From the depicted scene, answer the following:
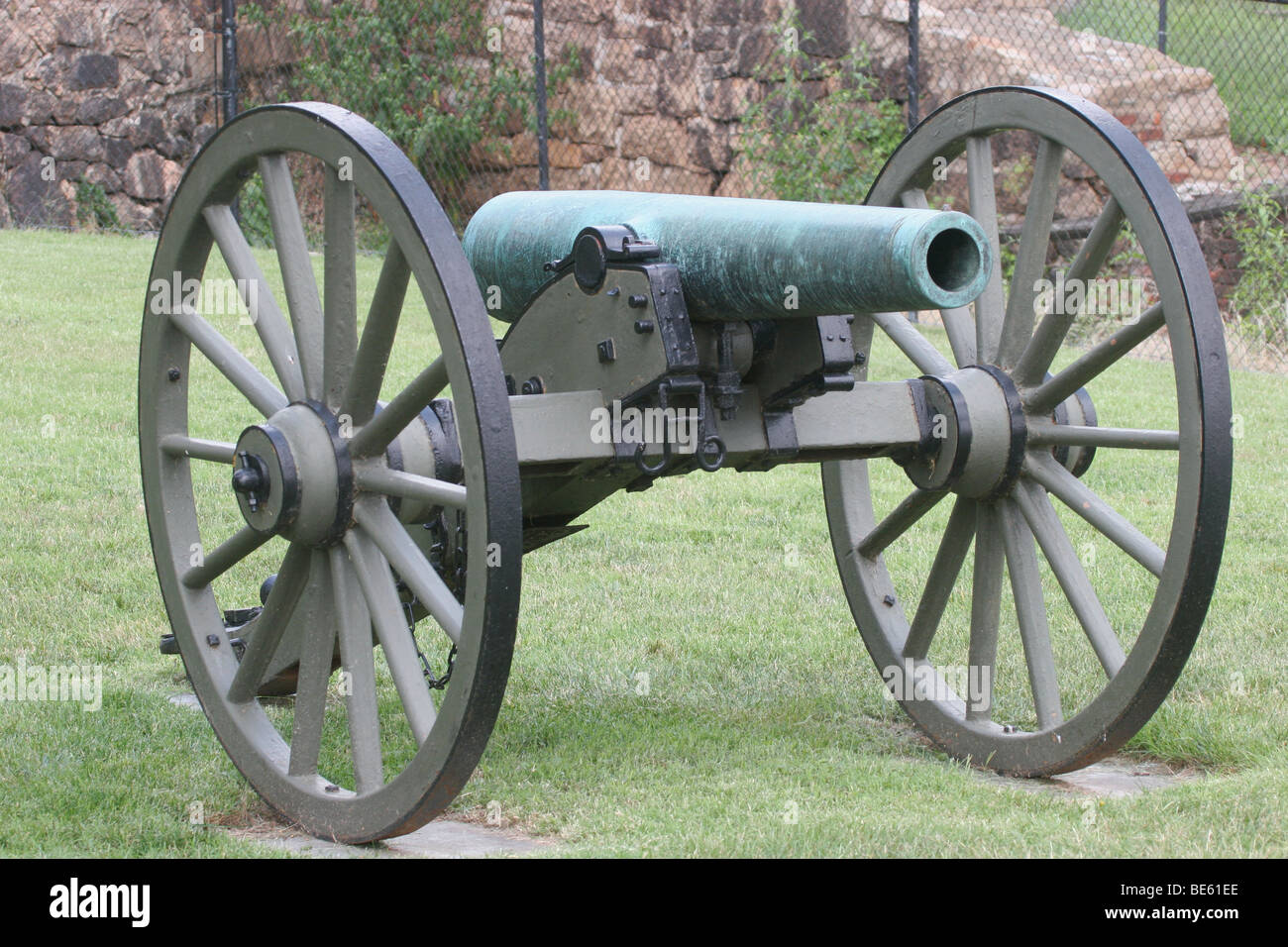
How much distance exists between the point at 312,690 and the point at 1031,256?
2.02m

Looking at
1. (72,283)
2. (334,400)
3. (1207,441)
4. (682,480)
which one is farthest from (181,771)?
(72,283)

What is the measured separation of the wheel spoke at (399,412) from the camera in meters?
3.04

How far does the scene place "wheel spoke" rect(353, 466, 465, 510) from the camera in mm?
3047

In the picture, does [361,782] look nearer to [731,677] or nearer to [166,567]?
[166,567]

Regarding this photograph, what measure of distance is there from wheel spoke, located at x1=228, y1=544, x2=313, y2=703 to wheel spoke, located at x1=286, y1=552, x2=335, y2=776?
0.08m

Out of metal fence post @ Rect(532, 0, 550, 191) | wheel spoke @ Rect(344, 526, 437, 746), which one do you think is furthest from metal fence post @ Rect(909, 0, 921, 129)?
wheel spoke @ Rect(344, 526, 437, 746)

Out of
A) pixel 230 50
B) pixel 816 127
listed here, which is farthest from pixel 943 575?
pixel 230 50

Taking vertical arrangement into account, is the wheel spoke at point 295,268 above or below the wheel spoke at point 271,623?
above

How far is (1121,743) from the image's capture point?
137 inches

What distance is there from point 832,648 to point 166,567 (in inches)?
83.2

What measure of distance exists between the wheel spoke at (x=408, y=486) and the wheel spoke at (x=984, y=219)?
1.53 meters

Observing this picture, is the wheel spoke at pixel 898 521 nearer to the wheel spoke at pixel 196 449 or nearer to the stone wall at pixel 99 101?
the wheel spoke at pixel 196 449

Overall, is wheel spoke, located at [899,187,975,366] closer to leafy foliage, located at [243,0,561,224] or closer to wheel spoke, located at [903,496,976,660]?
wheel spoke, located at [903,496,976,660]

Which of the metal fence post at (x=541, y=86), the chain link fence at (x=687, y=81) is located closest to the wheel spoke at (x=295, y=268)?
the metal fence post at (x=541, y=86)
